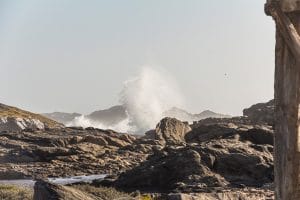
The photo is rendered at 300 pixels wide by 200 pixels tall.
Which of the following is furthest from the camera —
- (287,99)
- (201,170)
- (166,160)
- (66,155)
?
(66,155)

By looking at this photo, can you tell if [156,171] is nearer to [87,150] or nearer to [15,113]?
[87,150]

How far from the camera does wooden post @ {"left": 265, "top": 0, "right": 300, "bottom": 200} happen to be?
8.28 meters

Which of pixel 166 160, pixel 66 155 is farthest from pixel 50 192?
pixel 66 155

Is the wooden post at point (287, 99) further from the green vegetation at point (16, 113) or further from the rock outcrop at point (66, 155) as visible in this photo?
the green vegetation at point (16, 113)

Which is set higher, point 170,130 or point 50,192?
point 170,130

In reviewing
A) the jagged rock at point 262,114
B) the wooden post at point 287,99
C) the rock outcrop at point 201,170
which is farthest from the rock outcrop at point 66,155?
the wooden post at point 287,99

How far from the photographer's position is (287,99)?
8.37 m

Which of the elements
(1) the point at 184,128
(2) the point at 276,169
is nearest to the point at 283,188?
(2) the point at 276,169

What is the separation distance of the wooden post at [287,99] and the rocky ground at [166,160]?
716cm

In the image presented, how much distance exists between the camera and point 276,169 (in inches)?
330

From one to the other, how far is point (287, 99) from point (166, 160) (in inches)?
1190

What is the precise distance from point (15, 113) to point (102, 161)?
356 ft

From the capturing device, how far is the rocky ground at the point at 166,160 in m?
34.7

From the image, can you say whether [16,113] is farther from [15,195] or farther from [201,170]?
[15,195]
